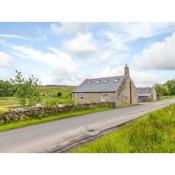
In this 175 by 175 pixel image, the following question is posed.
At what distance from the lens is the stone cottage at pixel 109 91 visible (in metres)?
36.1

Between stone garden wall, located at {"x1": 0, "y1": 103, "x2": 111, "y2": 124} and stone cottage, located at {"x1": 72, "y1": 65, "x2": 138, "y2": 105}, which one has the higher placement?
stone cottage, located at {"x1": 72, "y1": 65, "x2": 138, "y2": 105}

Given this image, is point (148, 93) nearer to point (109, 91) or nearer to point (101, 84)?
point (101, 84)

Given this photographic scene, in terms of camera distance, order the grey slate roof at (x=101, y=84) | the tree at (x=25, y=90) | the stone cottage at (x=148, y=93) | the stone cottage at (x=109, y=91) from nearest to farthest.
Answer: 1. the tree at (x=25, y=90)
2. the stone cottage at (x=109, y=91)
3. the grey slate roof at (x=101, y=84)
4. the stone cottage at (x=148, y=93)

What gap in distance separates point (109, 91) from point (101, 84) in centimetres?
449

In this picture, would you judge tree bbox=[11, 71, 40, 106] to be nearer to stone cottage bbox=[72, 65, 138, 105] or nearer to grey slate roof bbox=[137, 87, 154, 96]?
stone cottage bbox=[72, 65, 138, 105]

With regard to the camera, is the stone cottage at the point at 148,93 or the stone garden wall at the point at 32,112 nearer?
the stone garden wall at the point at 32,112

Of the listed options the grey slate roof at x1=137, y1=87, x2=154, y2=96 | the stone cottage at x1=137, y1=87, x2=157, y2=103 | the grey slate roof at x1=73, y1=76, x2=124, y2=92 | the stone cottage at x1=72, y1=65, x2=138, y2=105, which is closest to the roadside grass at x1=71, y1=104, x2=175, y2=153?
the stone cottage at x1=72, y1=65, x2=138, y2=105

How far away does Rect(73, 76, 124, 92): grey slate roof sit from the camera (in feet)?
121

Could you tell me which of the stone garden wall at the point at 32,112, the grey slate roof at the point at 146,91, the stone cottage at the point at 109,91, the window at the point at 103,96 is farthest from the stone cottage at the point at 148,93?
the stone garden wall at the point at 32,112

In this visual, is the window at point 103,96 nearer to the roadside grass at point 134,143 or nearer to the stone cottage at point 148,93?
the stone cottage at point 148,93

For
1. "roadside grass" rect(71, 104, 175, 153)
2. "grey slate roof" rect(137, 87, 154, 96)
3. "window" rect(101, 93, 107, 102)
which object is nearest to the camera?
"roadside grass" rect(71, 104, 175, 153)
